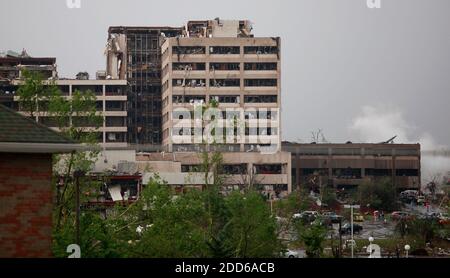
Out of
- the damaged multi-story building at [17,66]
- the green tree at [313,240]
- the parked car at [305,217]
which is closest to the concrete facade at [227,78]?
the damaged multi-story building at [17,66]

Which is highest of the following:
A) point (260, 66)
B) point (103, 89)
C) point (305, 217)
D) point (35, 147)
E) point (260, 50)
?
point (260, 50)

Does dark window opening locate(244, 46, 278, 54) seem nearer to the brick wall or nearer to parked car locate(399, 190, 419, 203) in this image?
parked car locate(399, 190, 419, 203)

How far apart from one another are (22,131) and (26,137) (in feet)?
0.25

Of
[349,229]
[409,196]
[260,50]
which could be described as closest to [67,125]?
[349,229]

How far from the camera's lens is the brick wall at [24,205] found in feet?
14.3

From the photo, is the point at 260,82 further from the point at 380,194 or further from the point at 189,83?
the point at 380,194

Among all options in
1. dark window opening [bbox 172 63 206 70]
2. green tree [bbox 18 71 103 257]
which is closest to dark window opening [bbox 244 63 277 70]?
dark window opening [bbox 172 63 206 70]

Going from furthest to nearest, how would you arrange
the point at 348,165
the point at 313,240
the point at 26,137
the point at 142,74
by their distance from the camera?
the point at 142,74 < the point at 348,165 < the point at 313,240 < the point at 26,137

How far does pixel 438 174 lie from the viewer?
17.0 meters

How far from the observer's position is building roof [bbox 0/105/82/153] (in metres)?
4.33

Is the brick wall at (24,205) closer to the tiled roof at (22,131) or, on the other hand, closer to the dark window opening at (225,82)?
the tiled roof at (22,131)

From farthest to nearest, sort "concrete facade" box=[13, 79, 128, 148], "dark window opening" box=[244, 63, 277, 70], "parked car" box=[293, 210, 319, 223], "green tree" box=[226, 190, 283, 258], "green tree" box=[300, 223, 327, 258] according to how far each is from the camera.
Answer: "dark window opening" box=[244, 63, 277, 70] < "concrete facade" box=[13, 79, 128, 148] < "parked car" box=[293, 210, 319, 223] < "green tree" box=[300, 223, 327, 258] < "green tree" box=[226, 190, 283, 258]

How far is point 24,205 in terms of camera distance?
14.4 ft
